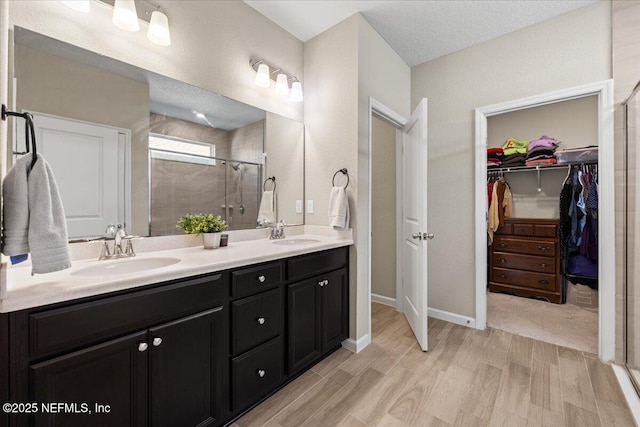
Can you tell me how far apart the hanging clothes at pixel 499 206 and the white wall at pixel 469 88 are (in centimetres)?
134

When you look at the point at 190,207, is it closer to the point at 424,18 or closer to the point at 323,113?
the point at 323,113

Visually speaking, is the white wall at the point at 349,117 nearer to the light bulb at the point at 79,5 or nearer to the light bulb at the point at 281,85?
the light bulb at the point at 281,85

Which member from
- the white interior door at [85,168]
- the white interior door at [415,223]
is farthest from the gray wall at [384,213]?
the white interior door at [85,168]

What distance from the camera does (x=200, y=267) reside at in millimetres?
1274

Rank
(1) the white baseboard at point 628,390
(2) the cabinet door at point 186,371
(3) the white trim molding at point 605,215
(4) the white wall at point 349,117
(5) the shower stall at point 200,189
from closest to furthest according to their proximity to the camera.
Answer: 1. (2) the cabinet door at point 186,371
2. (1) the white baseboard at point 628,390
3. (5) the shower stall at point 200,189
4. (3) the white trim molding at point 605,215
5. (4) the white wall at point 349,117

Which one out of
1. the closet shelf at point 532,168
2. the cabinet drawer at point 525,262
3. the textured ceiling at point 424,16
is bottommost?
the cabinet drawer at point 525,262

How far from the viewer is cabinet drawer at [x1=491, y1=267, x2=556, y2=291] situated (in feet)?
11.1

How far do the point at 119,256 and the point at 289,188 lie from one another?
1.39 metres

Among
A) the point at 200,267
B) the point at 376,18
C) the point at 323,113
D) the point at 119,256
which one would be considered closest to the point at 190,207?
the point at 119,256

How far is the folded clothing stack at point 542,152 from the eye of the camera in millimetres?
3387

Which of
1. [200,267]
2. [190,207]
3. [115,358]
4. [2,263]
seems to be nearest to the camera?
[2,263]

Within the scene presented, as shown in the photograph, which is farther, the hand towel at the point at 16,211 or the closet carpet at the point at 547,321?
the closet carpet at the point at 547,321

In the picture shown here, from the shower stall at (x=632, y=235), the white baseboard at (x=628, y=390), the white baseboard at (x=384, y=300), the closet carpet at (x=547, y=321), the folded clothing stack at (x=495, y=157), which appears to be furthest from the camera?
the folded clothing stack at (x=495, y=157)

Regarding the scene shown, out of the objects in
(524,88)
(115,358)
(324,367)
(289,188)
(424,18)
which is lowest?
(324,367)
